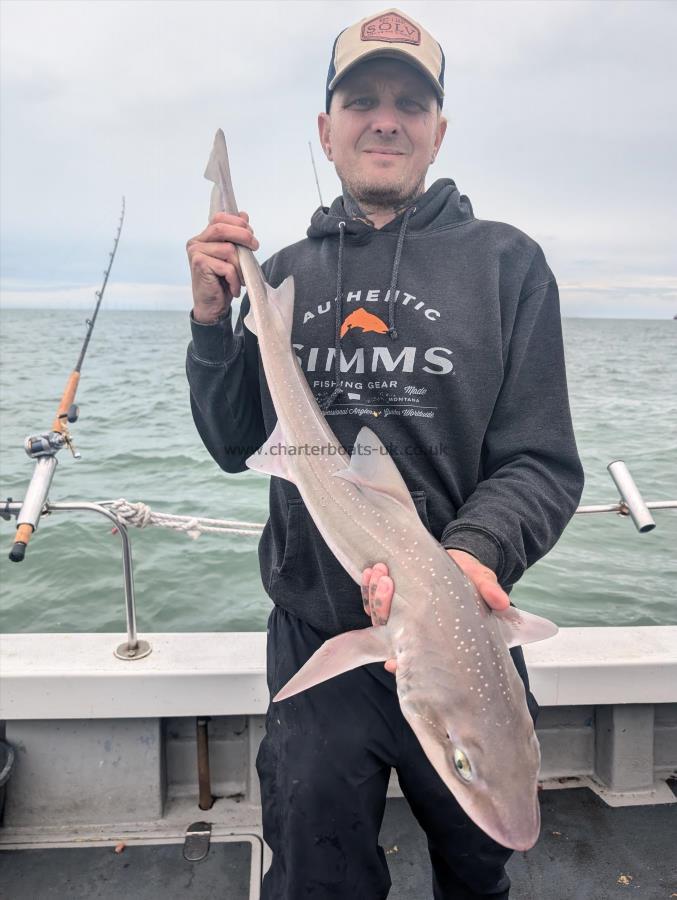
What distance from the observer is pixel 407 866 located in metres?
3.01

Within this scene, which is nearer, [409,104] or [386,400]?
[386,400]

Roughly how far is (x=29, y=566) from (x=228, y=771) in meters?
6.29

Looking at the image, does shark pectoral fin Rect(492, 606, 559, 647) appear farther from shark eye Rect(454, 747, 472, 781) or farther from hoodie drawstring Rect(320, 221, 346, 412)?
hoodie drawstring Rect(320, 221, 346, 412)

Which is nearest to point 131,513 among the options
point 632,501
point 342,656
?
point 342,656

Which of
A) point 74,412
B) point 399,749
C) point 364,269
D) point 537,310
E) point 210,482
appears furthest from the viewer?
point 210,482

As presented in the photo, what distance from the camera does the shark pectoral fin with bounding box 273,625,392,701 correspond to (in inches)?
71.2

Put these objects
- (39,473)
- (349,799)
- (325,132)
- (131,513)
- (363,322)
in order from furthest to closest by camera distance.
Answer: (131,513)
(39,473)
(325,132)
(363,322)
(349,799)

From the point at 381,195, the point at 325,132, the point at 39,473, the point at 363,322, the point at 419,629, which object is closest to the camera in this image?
the point at 419,629

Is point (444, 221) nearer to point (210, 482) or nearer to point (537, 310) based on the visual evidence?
point (537, 310)

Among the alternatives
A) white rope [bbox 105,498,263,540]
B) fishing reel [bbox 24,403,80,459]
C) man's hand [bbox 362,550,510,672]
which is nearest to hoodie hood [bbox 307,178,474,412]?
man's hand [bbox 362,550,510,672]

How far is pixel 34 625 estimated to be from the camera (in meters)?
7.26

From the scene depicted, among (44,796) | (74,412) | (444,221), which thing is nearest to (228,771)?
(44,796)

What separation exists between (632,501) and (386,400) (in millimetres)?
1677

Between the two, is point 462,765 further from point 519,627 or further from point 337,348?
point 337,348
